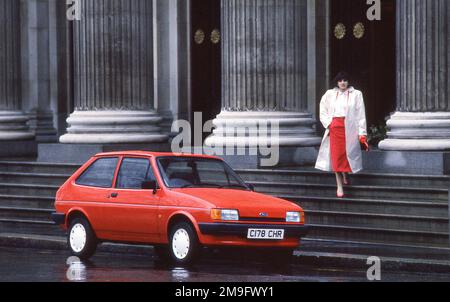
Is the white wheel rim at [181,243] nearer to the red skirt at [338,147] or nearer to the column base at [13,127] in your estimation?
the red skirt at [338,147]

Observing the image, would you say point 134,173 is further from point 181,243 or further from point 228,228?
point 228,228

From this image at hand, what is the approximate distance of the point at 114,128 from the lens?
86.5ft

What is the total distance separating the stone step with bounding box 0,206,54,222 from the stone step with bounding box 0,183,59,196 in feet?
1.44

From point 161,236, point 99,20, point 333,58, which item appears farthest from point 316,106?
point 161,236

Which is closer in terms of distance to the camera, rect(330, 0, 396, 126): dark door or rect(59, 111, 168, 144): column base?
rect(59, 111, 168, 144): column base

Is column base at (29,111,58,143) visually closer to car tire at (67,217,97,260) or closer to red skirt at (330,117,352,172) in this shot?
red skirt at (330,117,352,172)

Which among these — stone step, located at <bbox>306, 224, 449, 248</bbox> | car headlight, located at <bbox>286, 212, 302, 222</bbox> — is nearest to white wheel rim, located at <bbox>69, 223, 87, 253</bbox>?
car headlight, located at <bbox>286, 212, 302, 222</bbox>

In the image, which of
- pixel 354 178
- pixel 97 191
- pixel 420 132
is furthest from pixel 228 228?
pixel 420 132

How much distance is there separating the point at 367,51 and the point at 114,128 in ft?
17.2

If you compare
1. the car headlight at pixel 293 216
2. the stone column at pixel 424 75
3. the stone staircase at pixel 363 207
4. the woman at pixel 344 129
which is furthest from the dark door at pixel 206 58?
the car headlight at pixel 293 216

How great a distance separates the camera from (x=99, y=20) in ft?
85.9

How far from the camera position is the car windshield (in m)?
19.0

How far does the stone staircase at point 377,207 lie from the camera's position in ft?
68.0
